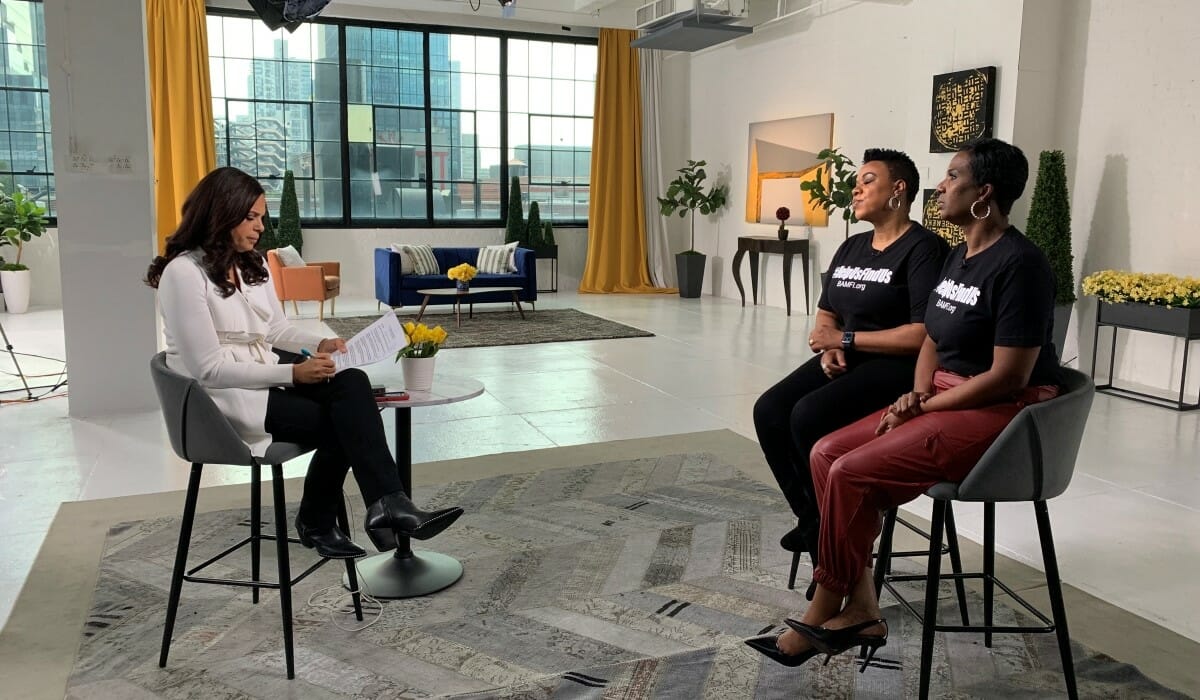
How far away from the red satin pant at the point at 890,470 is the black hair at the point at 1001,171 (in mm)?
459

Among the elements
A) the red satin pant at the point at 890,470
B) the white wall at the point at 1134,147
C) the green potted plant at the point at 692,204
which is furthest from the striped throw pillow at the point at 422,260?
the red satin pant at the point at 890,470

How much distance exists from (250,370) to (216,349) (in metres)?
0.10

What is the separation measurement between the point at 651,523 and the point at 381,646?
1269 mm

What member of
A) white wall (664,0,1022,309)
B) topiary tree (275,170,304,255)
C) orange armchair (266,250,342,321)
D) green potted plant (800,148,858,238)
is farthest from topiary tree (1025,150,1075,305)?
topiary tree (275,170,304,255)

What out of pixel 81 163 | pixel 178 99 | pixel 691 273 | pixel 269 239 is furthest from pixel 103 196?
pixel 691 273

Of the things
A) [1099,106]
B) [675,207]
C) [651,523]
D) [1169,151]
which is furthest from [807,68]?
[651,523]

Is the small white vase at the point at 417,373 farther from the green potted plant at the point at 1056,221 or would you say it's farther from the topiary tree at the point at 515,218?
the topiary tree at the point at 515,218

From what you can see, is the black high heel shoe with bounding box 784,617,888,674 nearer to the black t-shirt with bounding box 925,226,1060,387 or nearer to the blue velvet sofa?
the black t-shirt with bounding box 925,226,1060,387

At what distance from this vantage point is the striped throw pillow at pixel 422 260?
9.65 metres

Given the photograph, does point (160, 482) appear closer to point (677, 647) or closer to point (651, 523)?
point (651, 523)

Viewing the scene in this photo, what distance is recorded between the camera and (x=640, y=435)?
4.80 m

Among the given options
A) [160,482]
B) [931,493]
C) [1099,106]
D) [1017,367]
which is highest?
[1099,106]

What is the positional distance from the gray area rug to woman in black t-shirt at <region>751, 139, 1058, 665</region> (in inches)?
220

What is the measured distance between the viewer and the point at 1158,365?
615cm
